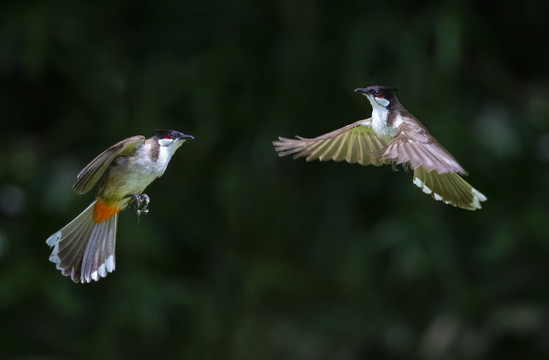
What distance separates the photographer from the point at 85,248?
203 centimetres

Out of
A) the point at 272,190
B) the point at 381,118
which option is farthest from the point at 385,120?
the point at 272,190

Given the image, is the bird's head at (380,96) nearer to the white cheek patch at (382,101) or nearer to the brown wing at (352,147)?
the white cheek patch at (382,101)

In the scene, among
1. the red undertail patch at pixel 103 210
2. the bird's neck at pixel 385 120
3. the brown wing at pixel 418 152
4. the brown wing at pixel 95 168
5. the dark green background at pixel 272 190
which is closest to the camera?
the brown wing at pixel 418 152

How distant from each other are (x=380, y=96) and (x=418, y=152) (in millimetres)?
218

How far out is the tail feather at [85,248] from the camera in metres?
1.84

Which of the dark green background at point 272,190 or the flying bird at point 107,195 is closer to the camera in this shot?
the flying bird at point 107,195

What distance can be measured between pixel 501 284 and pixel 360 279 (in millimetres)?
1169

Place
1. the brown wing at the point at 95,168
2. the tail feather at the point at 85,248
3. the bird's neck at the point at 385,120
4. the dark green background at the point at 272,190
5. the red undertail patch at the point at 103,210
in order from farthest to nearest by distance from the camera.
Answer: the dark green background at the point at 272,190
the red undertail patch at the point at 103,210
the tail feather at the point at 85,248
the bird's neck at the point at 385,120
the brown wing at the point at 95,168

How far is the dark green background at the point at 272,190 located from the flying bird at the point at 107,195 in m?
Result: 3.74

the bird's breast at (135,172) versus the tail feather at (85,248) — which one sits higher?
the bird's breast at (135,172)

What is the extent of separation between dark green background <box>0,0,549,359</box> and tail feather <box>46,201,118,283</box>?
3.68 metres

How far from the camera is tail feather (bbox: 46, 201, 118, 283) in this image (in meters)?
1.84

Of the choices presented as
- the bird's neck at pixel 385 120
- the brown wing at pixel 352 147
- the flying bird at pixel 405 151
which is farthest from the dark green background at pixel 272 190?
the bird's neck at pixel 385 120

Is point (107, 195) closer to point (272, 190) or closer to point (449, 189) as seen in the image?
point (449, 189)
